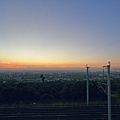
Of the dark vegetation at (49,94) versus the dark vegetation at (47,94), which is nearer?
the dark vegetation at (49,94)

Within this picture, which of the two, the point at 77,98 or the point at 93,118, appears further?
the point at 77,98

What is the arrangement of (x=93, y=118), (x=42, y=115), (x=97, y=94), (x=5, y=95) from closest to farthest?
(x=93, y=118), (x=42, y=115), (x=5, y=95), (x=97, y=94)

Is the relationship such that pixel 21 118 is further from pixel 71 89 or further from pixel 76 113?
pixel 71 89

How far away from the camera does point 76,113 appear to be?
17.9 m

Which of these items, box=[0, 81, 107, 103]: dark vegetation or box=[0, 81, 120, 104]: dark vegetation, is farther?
box=[0, 81, 107, 103]: dark vegetation

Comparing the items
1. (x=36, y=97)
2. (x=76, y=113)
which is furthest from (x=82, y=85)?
(x=76, y=113)

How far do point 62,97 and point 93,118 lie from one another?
13.0 metres

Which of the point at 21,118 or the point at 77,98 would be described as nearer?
the point at 21,118

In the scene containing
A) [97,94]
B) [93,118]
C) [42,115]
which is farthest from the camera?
[97,94]

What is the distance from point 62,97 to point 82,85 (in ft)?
11.3

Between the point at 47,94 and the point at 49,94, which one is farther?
the point at 49,94

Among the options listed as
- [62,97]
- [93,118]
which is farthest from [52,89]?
[93,118]

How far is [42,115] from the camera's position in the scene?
17.1m

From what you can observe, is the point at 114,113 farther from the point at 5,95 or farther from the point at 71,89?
the point at 5,95
